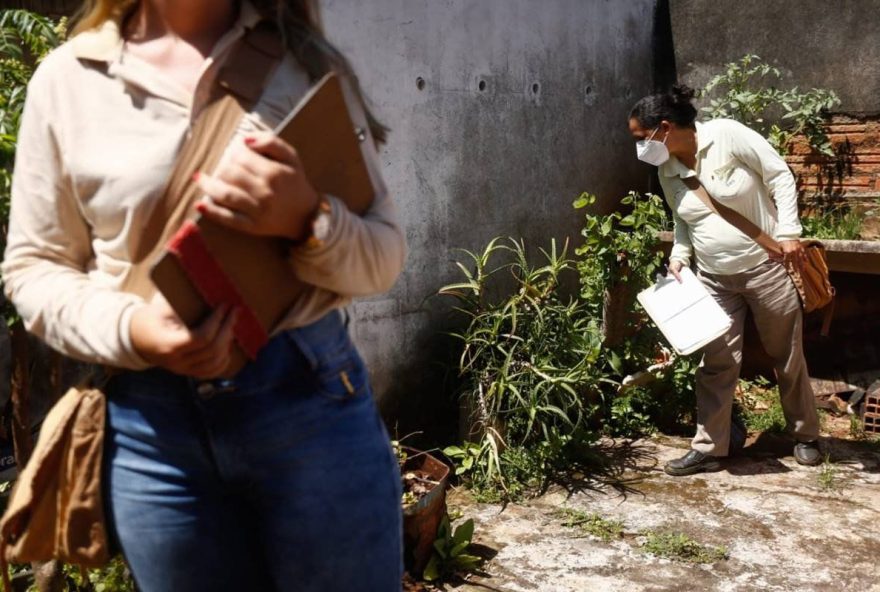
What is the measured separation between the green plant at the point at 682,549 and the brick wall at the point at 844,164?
3.28 metres

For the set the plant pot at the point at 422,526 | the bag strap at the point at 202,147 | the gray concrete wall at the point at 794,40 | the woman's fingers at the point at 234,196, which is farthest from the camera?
the gray concrete wall at the point at 794,40

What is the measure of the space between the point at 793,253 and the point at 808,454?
3.99 ft

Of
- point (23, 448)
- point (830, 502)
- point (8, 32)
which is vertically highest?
point (8, 32)

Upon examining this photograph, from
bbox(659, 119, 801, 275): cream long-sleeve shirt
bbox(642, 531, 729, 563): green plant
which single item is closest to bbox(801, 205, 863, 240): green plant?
bbox(659, 119, 801, 275): cream long-sleeve shirt

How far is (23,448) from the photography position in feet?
9.23

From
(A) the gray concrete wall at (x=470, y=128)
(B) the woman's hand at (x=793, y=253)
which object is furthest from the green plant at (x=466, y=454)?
(B) the woman's hand at (x=793, y=253)

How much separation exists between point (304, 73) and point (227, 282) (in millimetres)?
388

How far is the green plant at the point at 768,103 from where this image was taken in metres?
6.41

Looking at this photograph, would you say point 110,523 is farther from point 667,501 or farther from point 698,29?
point 698,29

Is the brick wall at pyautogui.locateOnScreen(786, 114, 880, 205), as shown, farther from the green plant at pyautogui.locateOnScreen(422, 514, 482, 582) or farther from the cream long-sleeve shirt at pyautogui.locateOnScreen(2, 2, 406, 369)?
the cream long-sleeve shirt at pyautogui.locateOnScreen(2, 2, 406, 369)

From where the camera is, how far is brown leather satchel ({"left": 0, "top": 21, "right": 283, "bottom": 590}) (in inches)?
53.7

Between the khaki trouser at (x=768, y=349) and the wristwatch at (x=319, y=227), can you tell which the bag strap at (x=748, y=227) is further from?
the wristwatch at (x=319, y=227)

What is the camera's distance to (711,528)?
446cm

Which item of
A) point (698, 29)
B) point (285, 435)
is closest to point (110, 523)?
point (285, 435)
